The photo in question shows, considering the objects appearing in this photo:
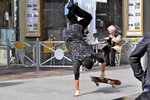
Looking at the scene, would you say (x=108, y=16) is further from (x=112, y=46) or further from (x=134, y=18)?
(x=112, y=46)

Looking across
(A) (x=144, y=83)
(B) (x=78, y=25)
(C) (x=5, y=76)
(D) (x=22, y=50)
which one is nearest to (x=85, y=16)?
(B) (x=78, y=25)

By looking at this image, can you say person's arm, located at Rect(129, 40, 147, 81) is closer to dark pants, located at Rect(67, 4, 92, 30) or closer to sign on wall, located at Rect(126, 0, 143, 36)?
dark pants, located at Rect(67, 4, 92, 30)

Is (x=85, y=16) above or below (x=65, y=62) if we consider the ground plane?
above

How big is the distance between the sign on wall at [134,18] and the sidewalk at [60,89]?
3.38m

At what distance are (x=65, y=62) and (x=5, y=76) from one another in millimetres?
2957

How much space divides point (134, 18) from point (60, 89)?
659 centimetres

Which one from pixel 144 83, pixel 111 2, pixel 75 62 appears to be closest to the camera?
pixel 144 83

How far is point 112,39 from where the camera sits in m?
15.0

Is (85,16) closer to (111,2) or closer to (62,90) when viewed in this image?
(62,90)

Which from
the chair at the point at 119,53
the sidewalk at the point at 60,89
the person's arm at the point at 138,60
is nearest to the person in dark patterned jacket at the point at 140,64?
the person's arm at the point at 138,60

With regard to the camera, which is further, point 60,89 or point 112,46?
point 112,46

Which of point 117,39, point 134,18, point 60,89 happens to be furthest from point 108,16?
point 60,89

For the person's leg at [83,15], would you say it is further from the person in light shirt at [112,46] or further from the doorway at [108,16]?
the doorway at [108,16]

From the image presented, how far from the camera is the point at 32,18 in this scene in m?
16.1
